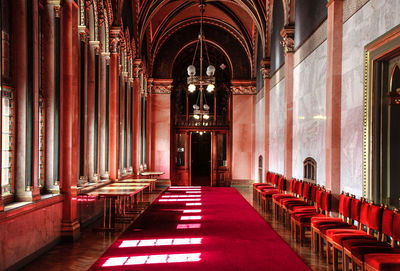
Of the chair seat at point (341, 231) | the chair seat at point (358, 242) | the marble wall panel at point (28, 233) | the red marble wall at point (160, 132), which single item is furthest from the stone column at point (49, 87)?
the red marble wall at point (160, 132)

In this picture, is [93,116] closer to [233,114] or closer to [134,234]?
[134,234]

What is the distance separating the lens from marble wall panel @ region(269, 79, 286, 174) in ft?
39.0

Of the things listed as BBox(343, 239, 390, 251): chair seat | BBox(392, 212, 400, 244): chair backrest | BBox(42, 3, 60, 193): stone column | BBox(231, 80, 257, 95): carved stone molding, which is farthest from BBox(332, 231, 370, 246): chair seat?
BBox(231, 80, 257, 95): carved stone molding

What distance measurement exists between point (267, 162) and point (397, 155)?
351 inches

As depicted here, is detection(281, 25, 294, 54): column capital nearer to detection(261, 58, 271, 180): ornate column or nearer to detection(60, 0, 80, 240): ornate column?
detection(261, 58, 271, 180): ornate column

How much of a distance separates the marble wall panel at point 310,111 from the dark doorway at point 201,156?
11.8m

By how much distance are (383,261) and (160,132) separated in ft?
51.2

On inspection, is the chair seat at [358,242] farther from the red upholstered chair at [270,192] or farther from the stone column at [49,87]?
the red upholstered chair at [270,192]

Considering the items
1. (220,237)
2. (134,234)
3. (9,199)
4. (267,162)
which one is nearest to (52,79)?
(9,199)

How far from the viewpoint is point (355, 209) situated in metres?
5.64

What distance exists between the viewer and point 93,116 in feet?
31.1

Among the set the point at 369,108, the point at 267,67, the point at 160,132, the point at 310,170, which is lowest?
the point at 310,170

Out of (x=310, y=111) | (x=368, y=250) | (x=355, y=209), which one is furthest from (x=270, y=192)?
(x=368, y=250)

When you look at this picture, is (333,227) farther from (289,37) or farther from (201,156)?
(201,156)
